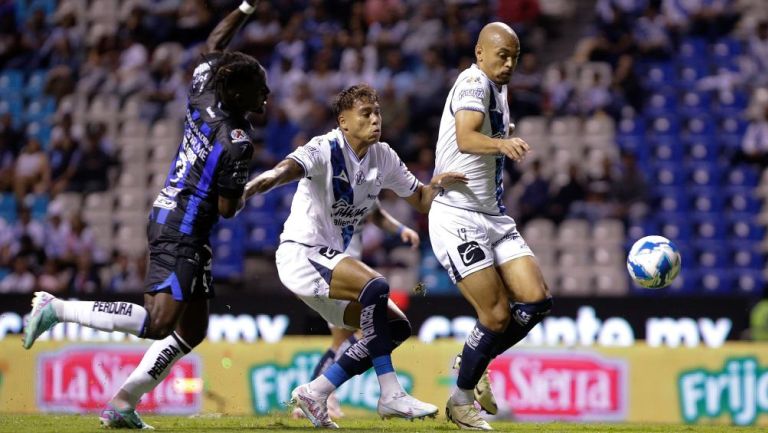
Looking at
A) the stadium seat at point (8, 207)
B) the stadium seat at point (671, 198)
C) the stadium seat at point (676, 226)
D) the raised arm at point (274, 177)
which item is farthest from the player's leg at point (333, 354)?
A: the stadium seat at point (8, 207)

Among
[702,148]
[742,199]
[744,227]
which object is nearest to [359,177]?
[744,227]

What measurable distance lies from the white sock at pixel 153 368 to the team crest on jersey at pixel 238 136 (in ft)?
4.61

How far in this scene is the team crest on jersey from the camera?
26.3ft

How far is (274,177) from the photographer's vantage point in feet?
26.7

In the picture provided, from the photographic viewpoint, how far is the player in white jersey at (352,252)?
1026 cm

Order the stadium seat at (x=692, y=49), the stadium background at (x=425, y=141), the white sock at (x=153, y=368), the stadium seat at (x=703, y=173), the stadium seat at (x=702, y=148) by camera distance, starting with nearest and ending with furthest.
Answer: the white sock at (x=153, y=368), the stadium background at (x=425, y=141), the stadium seat at (x=703, y=173), the stadium seat at (x=702, y=148), the stadium seat at (x=692, y=49)

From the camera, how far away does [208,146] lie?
818 cm

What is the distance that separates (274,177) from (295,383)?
5.48 meters

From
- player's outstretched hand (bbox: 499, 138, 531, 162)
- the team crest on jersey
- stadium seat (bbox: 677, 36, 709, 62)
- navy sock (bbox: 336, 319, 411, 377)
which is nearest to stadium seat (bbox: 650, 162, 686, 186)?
stadium seat (bbox: 677, 36, 709, 62)

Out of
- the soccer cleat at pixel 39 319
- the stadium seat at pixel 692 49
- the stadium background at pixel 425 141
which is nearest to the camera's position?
the soccer cleat at pixel 39 319

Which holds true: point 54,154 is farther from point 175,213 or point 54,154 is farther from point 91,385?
point 175,213

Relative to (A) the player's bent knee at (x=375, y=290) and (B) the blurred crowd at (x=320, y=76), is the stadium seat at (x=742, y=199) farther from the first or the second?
(A) the player's bent knee at (x=375, y=290)

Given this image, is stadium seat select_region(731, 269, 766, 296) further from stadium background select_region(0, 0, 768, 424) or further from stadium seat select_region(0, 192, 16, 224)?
stadium seat select_region(0, 192, 16, 224)

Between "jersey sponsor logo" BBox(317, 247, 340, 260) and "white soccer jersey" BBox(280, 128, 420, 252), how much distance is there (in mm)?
57
